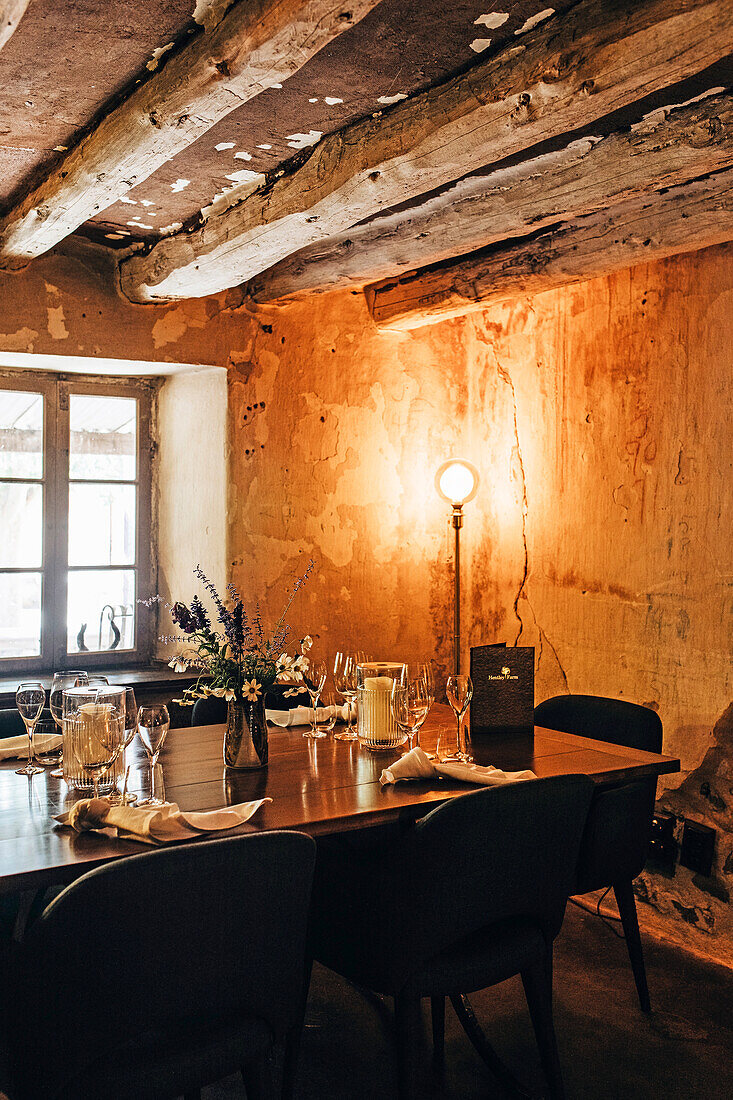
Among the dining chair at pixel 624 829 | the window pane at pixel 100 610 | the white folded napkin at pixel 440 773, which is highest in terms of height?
the window pane at pixel 100 610

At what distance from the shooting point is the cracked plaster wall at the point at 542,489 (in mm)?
3375

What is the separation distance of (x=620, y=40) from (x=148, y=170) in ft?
4.26

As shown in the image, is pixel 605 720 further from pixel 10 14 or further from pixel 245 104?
pixel 10 14

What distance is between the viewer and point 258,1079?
178cm

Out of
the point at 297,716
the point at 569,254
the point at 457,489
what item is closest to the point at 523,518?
the point at 457,489

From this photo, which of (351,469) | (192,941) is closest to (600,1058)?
(192,941)

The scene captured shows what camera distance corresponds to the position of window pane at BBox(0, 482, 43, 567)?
3992mm

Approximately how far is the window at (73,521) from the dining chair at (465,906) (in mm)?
2327

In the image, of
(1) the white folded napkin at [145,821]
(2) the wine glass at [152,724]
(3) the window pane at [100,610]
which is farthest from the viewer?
(3) the window pane at [100,610]

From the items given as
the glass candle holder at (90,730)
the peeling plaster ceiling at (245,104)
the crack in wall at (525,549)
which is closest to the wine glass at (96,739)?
the glass candle holder at (90,730)

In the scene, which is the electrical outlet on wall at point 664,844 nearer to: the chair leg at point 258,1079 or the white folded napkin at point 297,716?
the white folded napkin at point 297,716

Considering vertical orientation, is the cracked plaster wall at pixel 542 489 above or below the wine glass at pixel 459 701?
above

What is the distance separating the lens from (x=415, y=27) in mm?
2062

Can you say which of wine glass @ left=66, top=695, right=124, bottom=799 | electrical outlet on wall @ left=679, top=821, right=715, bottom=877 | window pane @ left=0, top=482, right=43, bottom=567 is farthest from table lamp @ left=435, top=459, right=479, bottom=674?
wine glass @ left=66, top=695, right=124, bottom=799
